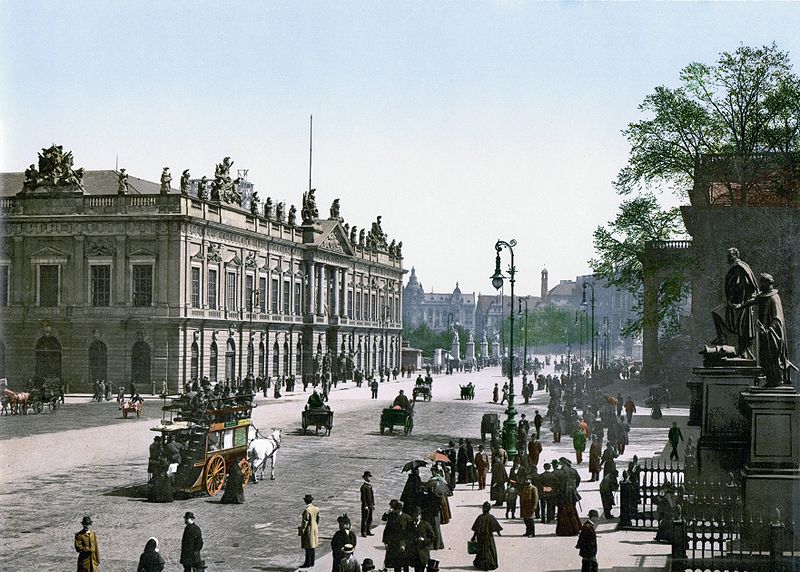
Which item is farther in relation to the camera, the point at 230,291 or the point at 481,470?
the point at 230,291

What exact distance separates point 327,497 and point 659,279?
117ft

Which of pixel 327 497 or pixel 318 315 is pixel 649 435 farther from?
pixel 318 315

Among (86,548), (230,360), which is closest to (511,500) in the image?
(86,548)

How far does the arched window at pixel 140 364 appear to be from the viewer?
4641 centimetres

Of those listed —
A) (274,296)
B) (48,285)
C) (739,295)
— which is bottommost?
(739,295)

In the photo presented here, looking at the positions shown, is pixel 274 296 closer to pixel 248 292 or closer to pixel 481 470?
pixel 248 292

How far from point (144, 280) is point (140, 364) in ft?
16.9

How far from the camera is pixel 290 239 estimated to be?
74.4 metres

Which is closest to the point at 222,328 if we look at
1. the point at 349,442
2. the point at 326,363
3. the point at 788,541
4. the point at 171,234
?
the point at 171,234

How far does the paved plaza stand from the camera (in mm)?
16469

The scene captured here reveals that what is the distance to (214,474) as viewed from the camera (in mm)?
21750

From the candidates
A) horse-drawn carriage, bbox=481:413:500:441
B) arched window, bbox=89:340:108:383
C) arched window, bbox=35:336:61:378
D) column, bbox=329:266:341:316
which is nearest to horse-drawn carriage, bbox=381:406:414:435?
horse-drawn carriage, bbox=481:413:500:441

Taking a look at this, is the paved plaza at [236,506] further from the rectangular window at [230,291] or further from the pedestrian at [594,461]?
the rectangular window at [230,291]

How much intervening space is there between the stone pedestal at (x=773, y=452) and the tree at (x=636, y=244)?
29228 mm
